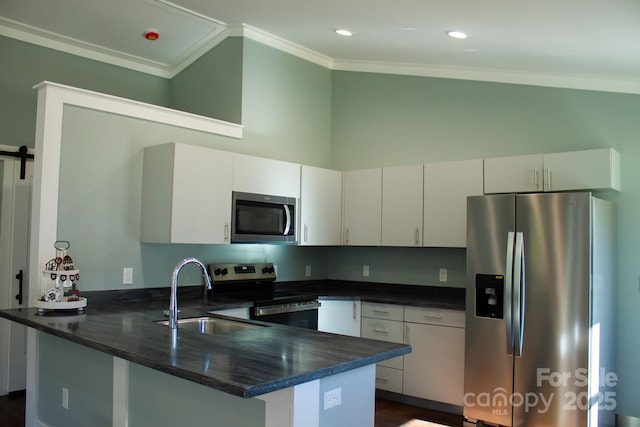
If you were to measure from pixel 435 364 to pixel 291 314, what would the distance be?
46.7 inches

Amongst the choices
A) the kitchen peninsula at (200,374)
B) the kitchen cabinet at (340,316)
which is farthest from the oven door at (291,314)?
the kitchen peninsula at (200,374)

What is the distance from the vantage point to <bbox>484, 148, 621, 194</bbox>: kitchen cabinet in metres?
3.72

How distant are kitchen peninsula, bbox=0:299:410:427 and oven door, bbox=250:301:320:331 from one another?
97 centimetres

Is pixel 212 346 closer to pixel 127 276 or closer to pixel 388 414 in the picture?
pixel 127 276

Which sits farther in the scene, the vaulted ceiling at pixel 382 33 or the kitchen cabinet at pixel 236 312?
the kitchen cabinet at pixel 236 312

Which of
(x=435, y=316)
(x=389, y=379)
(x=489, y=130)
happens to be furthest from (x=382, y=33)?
(x=389, y=379)

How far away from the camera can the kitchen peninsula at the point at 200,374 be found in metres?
1.82

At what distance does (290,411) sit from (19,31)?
4.07 metres

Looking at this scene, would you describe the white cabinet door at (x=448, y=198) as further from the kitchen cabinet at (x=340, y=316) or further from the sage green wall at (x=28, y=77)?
the sage green wall at (x=28, y=77)

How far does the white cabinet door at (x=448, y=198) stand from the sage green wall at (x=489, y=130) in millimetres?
394

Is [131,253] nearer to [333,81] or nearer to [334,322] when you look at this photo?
[334,322]

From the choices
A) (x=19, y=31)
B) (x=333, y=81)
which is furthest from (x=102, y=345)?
(x=333, y=81)

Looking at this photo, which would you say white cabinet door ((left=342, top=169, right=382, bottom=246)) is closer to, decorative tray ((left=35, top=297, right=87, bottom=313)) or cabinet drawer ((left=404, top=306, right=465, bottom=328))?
cabinet drawer ((left=404, top=306, right=465, bottom=328))

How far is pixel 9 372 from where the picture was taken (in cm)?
439
